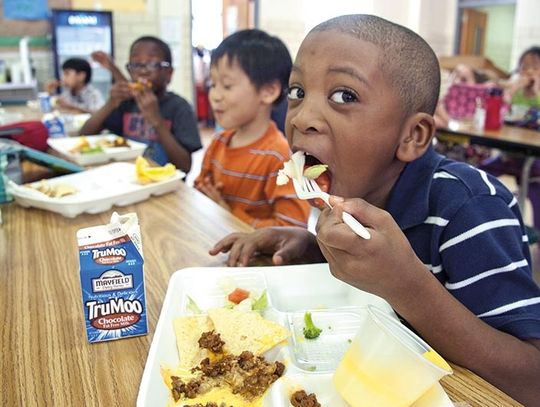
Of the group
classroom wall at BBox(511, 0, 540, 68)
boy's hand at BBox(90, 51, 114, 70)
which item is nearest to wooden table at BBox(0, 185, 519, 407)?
boy's hand at BBox(90, 51, 114, 70)

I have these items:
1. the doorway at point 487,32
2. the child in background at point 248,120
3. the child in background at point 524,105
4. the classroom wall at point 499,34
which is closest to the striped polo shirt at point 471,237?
the child in background at point 248,120

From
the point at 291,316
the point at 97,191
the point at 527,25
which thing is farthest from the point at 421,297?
the point at 527,25

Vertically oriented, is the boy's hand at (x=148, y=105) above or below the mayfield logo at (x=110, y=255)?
above

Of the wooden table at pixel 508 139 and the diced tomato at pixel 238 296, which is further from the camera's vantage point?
the wooden table at pixel 508 139

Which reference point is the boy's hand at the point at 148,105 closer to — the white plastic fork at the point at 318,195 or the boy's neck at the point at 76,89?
the white plastic fork at the point at 318,195

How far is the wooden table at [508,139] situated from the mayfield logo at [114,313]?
284cm

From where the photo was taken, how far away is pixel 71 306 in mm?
938

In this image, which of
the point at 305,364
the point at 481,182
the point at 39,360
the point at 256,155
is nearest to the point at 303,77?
the point at 481,182

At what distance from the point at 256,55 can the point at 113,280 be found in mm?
1348

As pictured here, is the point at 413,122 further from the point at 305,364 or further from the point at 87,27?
the point at 87,27

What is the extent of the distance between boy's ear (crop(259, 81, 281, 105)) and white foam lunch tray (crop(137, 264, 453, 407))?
1071 mm

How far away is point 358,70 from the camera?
0.89 m

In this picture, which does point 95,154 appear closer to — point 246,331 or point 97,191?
point 97,191

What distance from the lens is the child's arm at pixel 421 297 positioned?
2.29 ft
